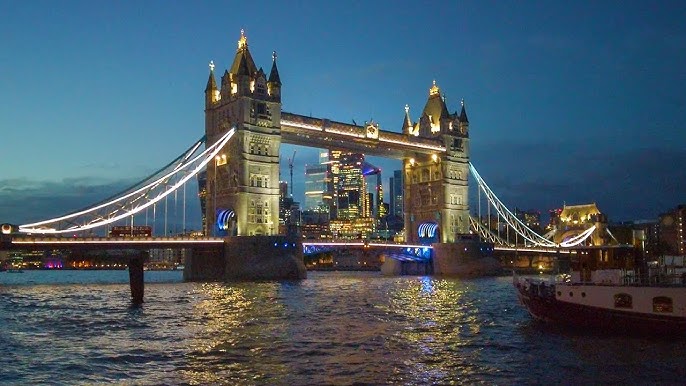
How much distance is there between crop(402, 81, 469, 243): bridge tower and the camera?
384 feet

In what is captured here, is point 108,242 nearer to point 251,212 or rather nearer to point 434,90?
point 251,212

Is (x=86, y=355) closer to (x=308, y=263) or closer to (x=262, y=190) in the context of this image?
(x=262, y=190)

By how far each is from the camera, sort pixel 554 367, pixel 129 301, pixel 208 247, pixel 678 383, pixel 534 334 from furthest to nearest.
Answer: pixel 208 247 < pixel 129 301 < pixel 534 334 < pixel 554 367 < pixel 678 383

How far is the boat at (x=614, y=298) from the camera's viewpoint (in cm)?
A: 3081

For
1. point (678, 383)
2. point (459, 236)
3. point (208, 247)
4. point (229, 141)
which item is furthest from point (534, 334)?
point (459, 236)

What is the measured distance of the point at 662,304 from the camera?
31000 mm

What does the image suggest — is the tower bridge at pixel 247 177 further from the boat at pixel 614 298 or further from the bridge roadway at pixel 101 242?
the boat at pixel 614 298

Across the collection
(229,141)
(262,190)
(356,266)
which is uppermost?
(229,141)

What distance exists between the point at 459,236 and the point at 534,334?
3212 inches

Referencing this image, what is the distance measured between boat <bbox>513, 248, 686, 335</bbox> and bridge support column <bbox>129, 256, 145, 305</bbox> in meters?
28.1

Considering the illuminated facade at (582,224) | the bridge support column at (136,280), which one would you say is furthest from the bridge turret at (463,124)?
the bridge support column at (136,280)

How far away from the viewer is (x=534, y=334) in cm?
3353

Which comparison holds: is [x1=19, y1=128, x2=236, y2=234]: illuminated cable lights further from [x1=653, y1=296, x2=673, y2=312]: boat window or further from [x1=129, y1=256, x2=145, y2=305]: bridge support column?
[x1=653, y1=296, x2=673, y2=312]: boat window

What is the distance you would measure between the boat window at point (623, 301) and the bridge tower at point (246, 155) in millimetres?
60061
